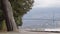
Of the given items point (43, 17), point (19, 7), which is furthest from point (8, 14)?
point (43, 17)

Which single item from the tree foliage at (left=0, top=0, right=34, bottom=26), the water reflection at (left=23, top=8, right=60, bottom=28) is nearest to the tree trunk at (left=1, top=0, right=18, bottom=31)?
the tree foliage at (left=0, top=0, right=34, bottom=26)

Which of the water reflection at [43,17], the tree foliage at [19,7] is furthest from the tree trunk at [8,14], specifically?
the water reflection at [43,17]

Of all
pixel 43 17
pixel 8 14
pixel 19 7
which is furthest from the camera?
pixel 43 17

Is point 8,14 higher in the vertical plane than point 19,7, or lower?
lower

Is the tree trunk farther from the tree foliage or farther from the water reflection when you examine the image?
the water reflection

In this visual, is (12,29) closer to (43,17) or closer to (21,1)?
(21,1)

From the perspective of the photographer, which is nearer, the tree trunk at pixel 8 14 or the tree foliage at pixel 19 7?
the tree trunk at pixel 8 14

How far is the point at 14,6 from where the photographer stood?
36.3ft

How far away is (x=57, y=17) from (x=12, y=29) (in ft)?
23.8

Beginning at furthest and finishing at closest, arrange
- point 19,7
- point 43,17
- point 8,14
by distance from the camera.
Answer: point 43,17
point 19,7
point 8,14

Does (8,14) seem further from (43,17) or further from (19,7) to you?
(43,17)

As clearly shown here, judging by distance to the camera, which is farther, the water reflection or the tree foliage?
the water reflection

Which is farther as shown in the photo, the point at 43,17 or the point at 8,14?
the point at 43,17

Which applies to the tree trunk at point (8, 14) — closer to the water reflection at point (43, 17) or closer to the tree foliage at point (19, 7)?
the tree foliage at point (19, 7)
